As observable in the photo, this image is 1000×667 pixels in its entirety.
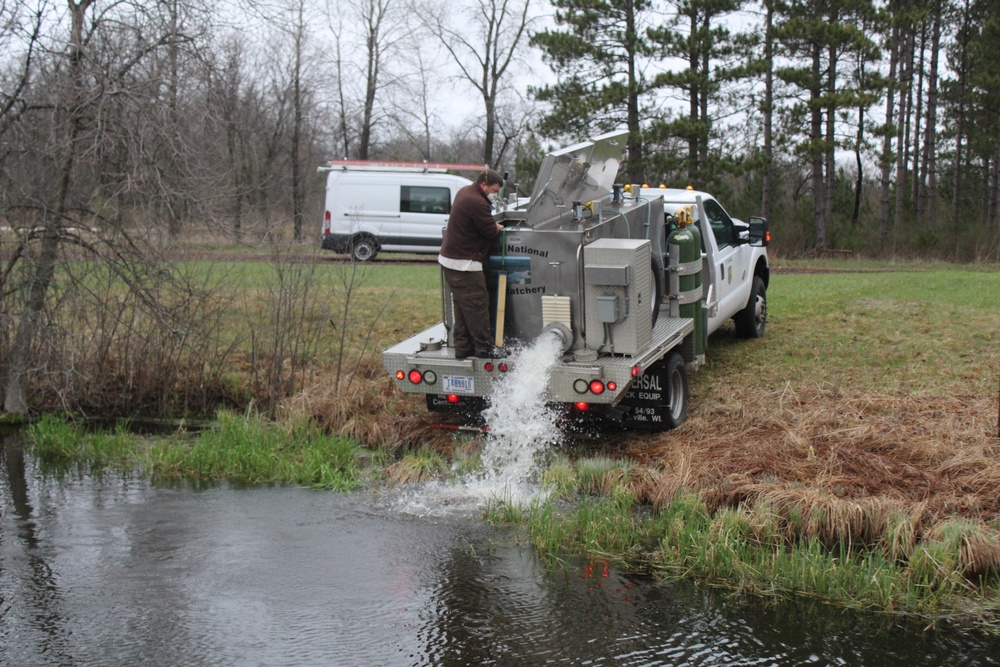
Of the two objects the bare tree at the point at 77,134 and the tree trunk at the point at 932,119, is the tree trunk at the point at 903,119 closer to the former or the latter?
the tree trunk at the point at 932,119

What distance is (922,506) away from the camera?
6840 millimetres

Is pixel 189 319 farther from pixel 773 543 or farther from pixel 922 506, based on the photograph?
pixel 922 506

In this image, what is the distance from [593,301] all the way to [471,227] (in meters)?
1.16

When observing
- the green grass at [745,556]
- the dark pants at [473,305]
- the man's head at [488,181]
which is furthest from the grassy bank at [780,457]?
the man's head at [488,181]

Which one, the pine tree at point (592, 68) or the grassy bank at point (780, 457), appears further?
the pine tree at point (592, 68)

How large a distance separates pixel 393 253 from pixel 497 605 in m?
21.1

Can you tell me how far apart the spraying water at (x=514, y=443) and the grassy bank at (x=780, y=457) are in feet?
0.89

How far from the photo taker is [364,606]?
6004 millimetres

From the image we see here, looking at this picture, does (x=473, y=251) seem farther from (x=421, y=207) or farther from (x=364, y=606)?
(x=421, y=207)

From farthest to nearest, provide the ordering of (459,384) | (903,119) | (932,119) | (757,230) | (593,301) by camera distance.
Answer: (903,119) → (932,119) → (757,230) → (459,384) → (593,301)

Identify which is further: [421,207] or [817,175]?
[817,175]

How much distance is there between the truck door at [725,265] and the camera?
10.6 meters

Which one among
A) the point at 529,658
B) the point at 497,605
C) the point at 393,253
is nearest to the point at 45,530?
the point at 497,605

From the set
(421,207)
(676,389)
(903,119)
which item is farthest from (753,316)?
(903,119)
